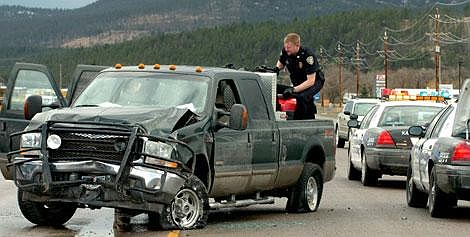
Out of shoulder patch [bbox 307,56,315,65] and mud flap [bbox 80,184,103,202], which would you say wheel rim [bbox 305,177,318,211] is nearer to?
shoulder patch [bbox 307,56,315,65]

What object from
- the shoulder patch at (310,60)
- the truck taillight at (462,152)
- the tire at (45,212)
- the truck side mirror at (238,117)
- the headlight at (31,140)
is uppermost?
the shoulder patch at (310,60)

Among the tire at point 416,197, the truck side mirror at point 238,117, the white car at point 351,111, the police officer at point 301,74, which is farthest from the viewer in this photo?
the white car at point 351,111

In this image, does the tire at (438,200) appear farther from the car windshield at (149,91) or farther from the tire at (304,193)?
the car windshield at (149,91)

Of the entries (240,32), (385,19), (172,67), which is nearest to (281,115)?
(172,67)

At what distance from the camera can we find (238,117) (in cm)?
1305

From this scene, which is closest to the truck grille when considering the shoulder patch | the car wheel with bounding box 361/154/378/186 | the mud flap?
the mud flap

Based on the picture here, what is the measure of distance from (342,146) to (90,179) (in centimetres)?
2967

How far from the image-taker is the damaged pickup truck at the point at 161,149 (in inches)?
472

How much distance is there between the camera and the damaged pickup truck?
12.0m

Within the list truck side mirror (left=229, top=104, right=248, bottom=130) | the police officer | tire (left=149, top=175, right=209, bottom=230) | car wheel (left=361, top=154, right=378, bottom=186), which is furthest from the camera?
car wheel (left=361, top=154, right=378, bottom=186)

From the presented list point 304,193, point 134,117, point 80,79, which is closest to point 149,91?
point 134,117

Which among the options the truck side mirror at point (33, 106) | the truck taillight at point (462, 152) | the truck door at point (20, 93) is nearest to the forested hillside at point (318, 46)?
the truck door at point (20, 93)

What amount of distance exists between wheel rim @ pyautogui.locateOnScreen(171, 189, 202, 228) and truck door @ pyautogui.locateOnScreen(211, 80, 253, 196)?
1.84 feet

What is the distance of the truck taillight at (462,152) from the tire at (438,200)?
0.60 m
